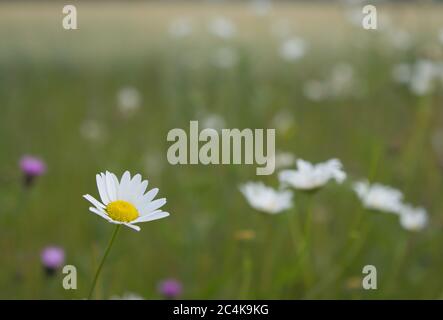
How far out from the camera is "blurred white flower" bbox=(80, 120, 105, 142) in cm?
153

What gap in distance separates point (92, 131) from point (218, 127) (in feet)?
1.03

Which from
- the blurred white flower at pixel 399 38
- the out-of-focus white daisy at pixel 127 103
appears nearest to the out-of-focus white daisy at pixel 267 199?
the out-of-focus white daisy at pixel 127 103

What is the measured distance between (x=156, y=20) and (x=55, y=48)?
15.2 inches

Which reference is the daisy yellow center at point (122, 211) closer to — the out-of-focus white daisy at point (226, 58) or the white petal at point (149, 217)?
the white petal at point (149, 217)

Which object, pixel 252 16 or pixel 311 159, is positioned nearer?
pixel 311 159

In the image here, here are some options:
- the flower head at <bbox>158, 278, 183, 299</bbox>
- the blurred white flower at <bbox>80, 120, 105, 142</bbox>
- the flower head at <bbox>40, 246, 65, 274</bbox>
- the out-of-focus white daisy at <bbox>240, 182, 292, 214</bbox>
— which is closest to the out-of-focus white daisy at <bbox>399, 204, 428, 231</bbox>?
the out-of-focus white daisy at <bbox>240, 182, 292, 214</bbox>

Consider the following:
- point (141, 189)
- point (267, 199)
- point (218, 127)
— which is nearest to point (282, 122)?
point (218, 127)

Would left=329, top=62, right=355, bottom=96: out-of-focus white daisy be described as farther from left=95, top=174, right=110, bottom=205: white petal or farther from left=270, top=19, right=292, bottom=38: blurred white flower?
left=95, top=174, right=110, bottom=205: white petal

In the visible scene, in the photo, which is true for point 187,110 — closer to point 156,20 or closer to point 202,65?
point 202,65

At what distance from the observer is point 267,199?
0.83 metres

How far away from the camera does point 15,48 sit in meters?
2.16

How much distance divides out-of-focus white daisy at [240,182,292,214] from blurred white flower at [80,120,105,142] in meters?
0.74
